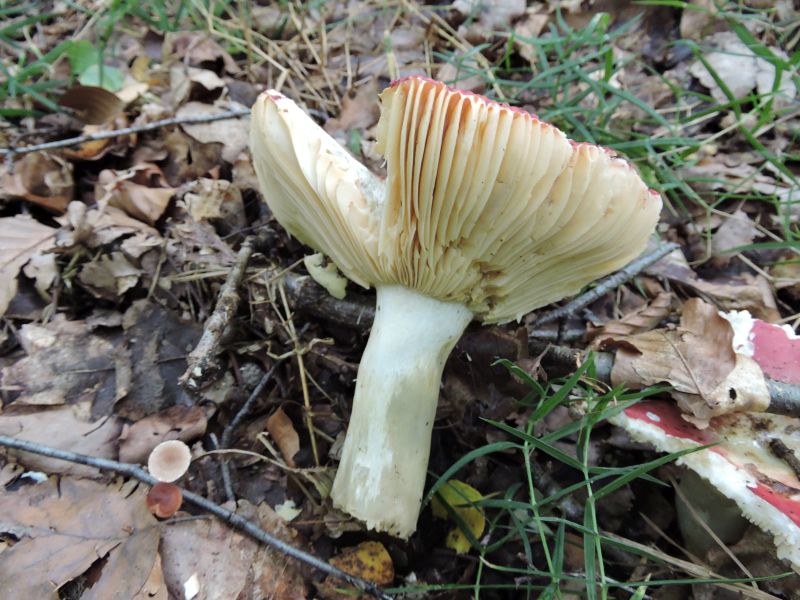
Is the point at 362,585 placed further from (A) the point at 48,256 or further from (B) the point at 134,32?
(B) the point at 134,32

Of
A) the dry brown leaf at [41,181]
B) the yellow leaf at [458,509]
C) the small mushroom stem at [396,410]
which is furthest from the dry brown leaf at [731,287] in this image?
the dry brown leaf at [41,181]

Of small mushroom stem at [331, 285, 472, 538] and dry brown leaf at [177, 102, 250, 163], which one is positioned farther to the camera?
dry brown leaf at [177, 102, 250, 163]

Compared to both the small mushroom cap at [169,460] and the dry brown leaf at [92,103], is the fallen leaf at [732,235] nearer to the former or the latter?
the small mushroom cap at [169,460]

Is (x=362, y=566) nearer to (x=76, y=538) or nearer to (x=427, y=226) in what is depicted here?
(x=76, y=538)

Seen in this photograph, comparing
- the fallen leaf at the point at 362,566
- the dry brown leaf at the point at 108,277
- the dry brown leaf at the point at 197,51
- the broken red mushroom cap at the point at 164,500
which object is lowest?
the fallen leaf at the point at 362,566

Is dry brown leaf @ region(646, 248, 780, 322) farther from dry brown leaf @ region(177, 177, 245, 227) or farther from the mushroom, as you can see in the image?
dry brown leaf @ region(177, 177, 245, 227)

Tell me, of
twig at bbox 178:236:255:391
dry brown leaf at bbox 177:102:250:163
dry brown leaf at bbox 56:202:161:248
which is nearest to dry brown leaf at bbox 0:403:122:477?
twig at bbox 178:236:255:391
